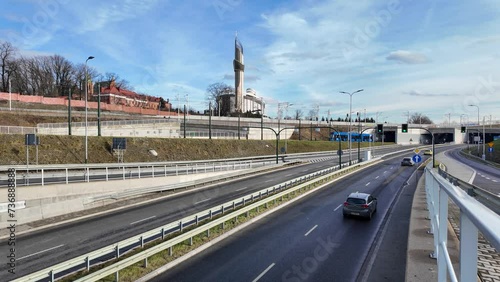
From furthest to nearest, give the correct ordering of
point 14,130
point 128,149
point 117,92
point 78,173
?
point 117,92, point 128,149, point 14,130, point 78,173

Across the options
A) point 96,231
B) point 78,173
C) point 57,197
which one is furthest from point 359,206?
point 78,173

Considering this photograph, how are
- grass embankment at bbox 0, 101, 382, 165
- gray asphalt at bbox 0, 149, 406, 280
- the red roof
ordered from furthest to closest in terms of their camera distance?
the red roof → grass embankment at bbox 0, 101, 382, 165 → gray asphalt at bbox 0, 149, 406, 280

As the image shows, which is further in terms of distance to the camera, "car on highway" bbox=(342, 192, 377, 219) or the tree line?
the tree line

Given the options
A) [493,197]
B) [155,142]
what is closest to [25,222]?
[493,197]

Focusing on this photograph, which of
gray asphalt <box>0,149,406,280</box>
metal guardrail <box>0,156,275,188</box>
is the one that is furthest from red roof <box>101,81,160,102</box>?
gray asphalt <box>0,149,406,280</box>

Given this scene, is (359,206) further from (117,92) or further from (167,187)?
(117,92)

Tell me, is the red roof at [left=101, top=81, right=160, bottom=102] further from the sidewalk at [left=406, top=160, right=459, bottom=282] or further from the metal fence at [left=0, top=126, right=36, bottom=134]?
the sidewalk at [left=406, top=160, right=459, bottom=282]

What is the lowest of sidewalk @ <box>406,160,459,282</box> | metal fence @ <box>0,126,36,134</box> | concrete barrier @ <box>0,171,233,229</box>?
sidewalk @ <box>406,160,459,282</box>

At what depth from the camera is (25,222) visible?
18703mm

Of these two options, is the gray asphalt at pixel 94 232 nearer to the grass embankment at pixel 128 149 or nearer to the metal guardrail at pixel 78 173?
the metal guardrail at pixel 78 173

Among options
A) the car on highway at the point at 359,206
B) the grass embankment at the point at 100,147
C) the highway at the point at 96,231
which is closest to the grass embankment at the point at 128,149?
the grass embankment at the point at 100,147

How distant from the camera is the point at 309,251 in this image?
13828mm

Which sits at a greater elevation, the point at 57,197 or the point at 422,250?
the point at 57,197

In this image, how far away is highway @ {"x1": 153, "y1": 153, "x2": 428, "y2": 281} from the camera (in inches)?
448
